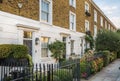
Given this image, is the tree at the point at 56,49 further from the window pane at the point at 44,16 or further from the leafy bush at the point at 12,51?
the leafy bush at the point at 12,51

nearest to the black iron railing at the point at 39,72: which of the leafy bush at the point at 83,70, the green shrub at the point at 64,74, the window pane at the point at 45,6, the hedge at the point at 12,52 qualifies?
the green shrub at the point at 64,74

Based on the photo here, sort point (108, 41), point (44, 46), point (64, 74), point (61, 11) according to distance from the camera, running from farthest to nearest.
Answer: point (108, 41) < point (61, 11) < point (44, 46) < point (64, 74)

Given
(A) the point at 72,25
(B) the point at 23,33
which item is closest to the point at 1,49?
(B) the point at 23,33

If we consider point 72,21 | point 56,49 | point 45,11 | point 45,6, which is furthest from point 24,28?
point 72,21

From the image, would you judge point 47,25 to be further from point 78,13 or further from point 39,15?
point 78,13

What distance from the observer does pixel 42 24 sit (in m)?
17.6

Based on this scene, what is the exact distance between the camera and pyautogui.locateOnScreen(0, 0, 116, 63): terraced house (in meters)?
13.6

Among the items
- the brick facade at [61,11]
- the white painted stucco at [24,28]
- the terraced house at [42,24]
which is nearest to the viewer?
the white painted stucco at [24,28]

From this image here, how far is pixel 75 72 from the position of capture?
1022 cm

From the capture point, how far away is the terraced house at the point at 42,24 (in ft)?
44.6

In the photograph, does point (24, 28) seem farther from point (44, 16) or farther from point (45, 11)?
point (45, 11)

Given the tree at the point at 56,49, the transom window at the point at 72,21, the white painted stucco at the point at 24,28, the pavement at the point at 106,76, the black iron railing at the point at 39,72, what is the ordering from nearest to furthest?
the black iron railing at the point at 39,72 → the pavement at the point at 106,76 → the white painted stucco at the point at 24,28 → the tree at the point at 56,49 → the transom window at the point at 72,21

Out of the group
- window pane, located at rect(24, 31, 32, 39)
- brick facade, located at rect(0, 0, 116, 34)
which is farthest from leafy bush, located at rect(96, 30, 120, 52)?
window pane, located at rect(24, 31, 32, 39)

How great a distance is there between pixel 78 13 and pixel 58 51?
429 inches
